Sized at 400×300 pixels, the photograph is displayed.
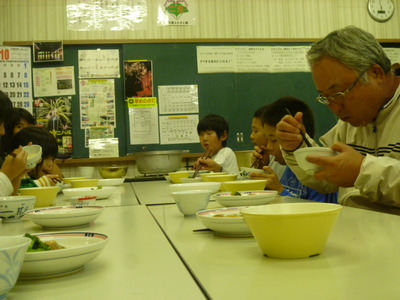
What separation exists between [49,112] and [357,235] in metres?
3.93

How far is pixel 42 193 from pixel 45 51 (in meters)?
3.09

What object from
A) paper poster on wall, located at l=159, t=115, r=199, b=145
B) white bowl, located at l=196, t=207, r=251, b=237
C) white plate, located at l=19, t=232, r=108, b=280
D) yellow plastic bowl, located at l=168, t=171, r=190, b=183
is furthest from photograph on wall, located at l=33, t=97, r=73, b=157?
white plate, located at l=19, t=232, r=108, b=280

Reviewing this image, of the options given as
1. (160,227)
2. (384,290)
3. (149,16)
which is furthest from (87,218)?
(149,16)

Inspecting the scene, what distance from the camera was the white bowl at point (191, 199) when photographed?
1213mm

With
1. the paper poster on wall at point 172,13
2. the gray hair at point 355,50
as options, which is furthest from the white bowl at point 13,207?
the paper poster on wall at point 172,13

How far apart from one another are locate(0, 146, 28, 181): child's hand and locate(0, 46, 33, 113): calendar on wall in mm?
2625

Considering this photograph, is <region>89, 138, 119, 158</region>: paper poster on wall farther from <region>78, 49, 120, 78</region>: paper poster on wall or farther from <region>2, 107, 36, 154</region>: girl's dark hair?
<region>2, 107, 36, 154</region>: girl's dark hair

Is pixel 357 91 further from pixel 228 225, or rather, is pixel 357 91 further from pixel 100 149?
pixel 100 149

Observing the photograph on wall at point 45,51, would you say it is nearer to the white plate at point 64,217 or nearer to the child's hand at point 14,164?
the child's hand at point 14,164

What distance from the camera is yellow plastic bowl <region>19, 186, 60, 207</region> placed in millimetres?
1593

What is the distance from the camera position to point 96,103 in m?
4.38

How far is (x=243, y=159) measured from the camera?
418cm

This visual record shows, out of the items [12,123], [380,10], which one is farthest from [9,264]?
[380,10]

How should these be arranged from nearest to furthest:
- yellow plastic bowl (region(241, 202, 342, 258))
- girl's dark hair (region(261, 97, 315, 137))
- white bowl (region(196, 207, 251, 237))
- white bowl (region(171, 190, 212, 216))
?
1. yellow plastic bowl (region(241, 202, 342, 258))
2. white bowl (region(196, 207, 251, 237))
3. white bowl (region(171, 190, 212, 216))
4. girl's dark hair (region(261, 97, 315, 137))
